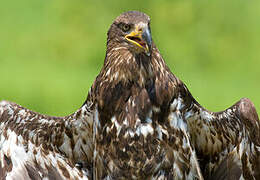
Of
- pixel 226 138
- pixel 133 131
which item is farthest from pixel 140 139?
pixel 226 138

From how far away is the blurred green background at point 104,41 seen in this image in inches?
434

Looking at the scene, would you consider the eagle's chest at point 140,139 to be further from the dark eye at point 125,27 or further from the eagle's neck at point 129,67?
the dark eye at point 125,27

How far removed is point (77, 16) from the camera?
38.1 ft

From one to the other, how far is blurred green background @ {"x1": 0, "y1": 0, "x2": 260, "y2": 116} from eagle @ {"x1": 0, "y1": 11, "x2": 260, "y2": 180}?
433cm

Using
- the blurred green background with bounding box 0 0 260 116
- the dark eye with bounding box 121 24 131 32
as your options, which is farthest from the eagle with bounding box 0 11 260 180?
the blurred green background with bounding box 0 0 260 116

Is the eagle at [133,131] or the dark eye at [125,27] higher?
the dark eye at [125,27]

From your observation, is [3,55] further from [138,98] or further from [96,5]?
[138,98]

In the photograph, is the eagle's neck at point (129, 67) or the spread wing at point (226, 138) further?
the spread wing at point (226, 138)

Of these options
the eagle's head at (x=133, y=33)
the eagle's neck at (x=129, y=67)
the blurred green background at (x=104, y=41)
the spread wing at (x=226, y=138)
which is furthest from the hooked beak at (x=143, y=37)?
the blurred green background at (x=104, y=41)

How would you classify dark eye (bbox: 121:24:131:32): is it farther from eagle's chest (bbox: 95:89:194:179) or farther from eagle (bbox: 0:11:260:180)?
eagle's chest (bbox: 95:89:194:179)

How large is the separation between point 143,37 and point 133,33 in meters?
0.13

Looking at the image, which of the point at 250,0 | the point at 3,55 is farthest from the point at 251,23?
the point at 3,55

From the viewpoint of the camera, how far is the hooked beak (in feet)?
18.4

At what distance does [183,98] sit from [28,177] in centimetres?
157
